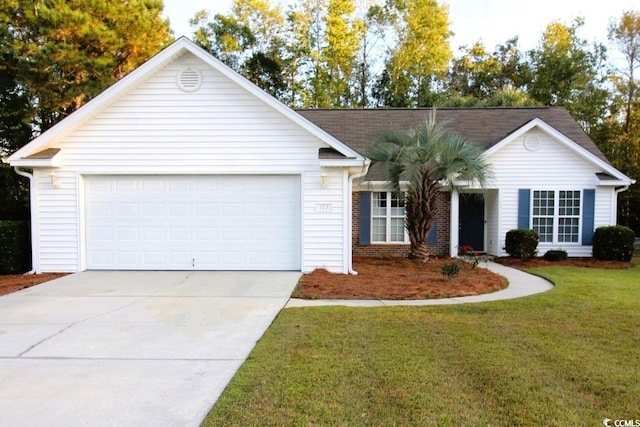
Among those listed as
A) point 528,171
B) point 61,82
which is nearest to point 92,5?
point 61,82

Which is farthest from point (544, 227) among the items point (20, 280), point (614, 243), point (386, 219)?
point (20, 280)

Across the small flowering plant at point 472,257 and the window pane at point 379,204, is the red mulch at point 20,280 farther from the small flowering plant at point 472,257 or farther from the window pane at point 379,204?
the small flowering plant at point 472,257

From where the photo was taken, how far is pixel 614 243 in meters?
A: 12.6

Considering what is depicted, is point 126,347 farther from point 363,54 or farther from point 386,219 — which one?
point 363,54

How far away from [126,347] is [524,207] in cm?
1242

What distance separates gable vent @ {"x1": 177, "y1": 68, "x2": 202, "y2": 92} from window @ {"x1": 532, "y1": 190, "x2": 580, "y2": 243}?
10.7 meters

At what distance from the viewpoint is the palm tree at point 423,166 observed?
10617 millimetres

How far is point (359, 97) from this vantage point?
3056 centimetres

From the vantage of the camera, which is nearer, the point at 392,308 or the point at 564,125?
the point at 392,308

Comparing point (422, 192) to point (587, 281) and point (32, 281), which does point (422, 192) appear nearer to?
point (587, 281)

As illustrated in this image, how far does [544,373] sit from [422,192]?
746cm

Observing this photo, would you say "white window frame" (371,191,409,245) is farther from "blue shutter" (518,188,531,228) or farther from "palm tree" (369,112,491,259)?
"blue shutter" (518,188,531,228)

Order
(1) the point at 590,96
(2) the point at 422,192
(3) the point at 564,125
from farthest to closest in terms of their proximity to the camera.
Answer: (1) the point at 590,96, (3) the point at 564,125, (2) the point at 422,192

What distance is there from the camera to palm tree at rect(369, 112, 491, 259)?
34.8ft
